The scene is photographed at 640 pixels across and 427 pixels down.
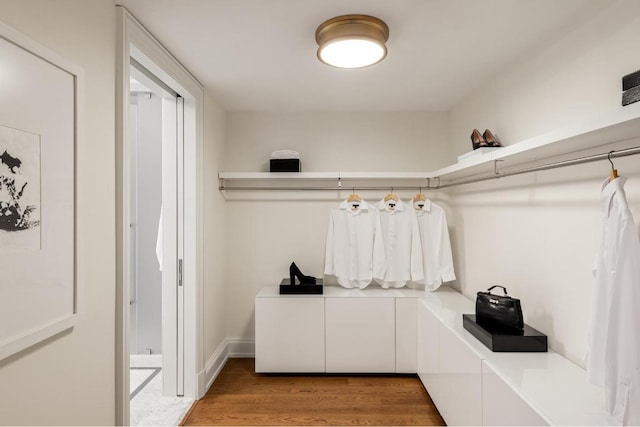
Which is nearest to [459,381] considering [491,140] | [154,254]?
[491,140]

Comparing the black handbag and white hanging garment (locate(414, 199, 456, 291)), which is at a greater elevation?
white hanging garment (locate(414, 199, 456, 291))

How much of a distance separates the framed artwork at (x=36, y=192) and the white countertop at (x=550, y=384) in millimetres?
1828

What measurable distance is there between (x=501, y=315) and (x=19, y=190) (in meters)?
2.24

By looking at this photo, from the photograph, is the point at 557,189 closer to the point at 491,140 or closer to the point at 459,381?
the point at 491,140

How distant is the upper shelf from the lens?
128 centimetres

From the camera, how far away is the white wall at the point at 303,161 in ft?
11.8

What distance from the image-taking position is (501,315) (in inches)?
78.5

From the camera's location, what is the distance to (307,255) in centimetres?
362

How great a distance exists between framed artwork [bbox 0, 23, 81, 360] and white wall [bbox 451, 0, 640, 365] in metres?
2.26

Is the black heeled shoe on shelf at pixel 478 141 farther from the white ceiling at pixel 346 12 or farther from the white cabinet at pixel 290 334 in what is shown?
the white cabinet at pixel 290 334

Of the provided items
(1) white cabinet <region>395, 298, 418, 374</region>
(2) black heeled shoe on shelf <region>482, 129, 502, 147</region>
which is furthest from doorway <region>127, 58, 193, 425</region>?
(2) black heeled shoe on shelf <region>482, 129, 502, 147</region>

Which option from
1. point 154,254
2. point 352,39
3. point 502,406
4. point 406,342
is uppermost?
point 352,39

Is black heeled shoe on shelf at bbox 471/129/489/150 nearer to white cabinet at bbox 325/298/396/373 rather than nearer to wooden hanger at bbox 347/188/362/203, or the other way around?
wooden hanger at bbox 347/188/362/203

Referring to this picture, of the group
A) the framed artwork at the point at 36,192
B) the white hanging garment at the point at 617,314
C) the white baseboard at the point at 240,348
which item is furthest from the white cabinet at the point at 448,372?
the framed artwork at the point at 36,192
